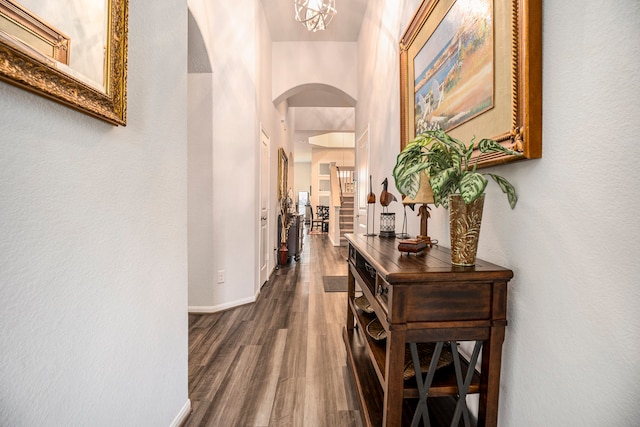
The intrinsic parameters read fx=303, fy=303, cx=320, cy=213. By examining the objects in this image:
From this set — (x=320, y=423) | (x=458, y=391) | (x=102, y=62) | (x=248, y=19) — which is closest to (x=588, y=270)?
(x=458, y=391)

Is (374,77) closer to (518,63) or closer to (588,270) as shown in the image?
(518,63)

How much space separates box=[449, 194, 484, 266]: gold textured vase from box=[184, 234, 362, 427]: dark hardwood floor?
1.11 metres

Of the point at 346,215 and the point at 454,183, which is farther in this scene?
the point at 346,215

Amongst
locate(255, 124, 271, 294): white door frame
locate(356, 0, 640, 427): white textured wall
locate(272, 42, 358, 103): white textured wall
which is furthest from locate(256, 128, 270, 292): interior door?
locate(356, 0, 640, 427): white textured wall

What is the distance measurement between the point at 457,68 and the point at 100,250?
177 cm

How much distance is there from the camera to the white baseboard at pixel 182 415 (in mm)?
1549

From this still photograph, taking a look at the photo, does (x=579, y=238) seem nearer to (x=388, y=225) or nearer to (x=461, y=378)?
(x=461, y=378)

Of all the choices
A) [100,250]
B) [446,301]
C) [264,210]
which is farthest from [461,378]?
[264,210]

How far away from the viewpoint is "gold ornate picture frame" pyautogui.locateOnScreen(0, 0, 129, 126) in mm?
679

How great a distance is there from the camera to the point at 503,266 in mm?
1239

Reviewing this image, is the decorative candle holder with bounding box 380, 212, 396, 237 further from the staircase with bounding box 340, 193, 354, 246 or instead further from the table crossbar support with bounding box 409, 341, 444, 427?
the staircase with bounding box 340, 193, 354, 246

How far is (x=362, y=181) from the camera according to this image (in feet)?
14.9

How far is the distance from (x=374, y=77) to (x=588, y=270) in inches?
131

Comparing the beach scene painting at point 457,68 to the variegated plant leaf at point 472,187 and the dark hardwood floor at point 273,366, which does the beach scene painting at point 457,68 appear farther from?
the dark hardwood floor at point 273,366
